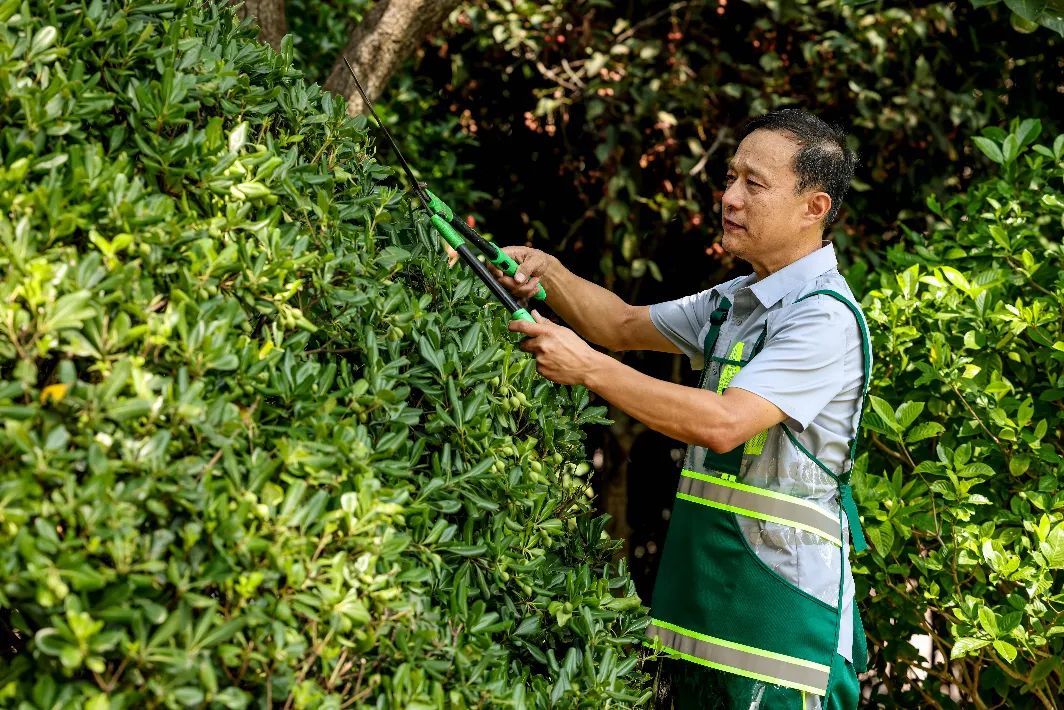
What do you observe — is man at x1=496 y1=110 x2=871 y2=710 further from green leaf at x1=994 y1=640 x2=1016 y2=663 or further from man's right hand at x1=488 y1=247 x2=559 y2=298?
green leaf at x1=994 y1=640 x2=1016 y2=663

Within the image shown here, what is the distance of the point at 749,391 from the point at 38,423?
145 cm

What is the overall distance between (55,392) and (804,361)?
157 cm

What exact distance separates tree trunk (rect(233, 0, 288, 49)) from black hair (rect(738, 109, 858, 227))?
5.54ft

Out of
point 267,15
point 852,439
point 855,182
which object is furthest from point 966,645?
point 267,15

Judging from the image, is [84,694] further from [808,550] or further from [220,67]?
[808,550]

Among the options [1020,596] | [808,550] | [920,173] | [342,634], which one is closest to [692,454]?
[808,550]

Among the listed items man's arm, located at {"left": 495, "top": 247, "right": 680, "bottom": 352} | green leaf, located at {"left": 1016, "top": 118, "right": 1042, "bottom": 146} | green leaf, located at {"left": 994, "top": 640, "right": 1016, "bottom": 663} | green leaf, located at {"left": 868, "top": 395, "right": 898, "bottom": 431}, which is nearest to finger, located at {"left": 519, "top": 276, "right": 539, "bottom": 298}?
man's arm, located at {"left": 495, "top": 247, "right": 680, "bottom": 352}

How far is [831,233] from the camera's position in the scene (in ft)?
15.1

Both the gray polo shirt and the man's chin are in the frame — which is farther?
the man's chin

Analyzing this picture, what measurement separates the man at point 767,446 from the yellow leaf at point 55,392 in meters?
1.04

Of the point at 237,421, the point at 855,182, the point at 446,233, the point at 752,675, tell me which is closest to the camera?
the point at 237,421

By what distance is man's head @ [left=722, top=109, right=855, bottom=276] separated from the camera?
273 cm

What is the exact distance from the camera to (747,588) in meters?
2.57

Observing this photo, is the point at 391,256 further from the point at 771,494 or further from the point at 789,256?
the point at 789,256
